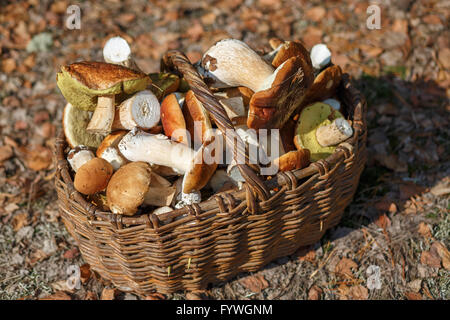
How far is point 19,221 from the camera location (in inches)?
108

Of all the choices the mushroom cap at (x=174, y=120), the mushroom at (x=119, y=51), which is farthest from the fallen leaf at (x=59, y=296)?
the mushroom at (x=119, y=51)

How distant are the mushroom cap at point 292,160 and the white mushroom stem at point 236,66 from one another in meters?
0.42

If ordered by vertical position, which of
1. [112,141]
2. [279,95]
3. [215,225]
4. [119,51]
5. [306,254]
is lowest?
[306,254]

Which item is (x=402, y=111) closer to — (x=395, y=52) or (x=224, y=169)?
(x=395, y=52)

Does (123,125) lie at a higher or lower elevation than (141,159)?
higher

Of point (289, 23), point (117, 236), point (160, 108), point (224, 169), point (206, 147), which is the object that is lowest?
point (117, 236)

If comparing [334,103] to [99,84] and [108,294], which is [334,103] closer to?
[99,84]

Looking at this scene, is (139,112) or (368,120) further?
(368,120)

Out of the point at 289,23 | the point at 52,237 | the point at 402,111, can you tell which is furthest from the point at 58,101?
the point at 402,111

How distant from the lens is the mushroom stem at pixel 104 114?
2037 mm

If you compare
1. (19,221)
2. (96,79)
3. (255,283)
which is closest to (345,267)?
(255,283)

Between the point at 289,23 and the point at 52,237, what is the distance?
9.66 ft

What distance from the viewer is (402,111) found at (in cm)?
318

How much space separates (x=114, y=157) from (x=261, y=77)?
900mm
